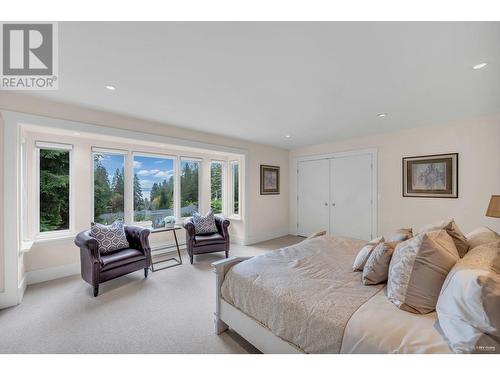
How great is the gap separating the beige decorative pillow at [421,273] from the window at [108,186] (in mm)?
4266

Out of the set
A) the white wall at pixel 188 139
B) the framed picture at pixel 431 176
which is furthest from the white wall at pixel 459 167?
the white wall at pixel 188 139

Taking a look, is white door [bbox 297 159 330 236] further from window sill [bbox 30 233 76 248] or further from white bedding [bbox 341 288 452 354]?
window sill [bbox 30 233 76 248]

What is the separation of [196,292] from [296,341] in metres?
1.69

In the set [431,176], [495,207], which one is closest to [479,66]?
[495,207]

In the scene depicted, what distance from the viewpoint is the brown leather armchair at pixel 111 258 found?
8.31 feet

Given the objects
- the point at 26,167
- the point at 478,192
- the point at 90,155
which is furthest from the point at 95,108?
the point at 478,192

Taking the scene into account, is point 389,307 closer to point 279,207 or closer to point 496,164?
point 496,164

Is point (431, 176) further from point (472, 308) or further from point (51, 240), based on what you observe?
point (51, 240)

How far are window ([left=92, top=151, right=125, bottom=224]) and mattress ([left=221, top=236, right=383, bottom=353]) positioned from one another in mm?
3077

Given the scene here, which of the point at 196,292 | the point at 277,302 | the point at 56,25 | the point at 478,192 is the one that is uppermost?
the point at 56,25

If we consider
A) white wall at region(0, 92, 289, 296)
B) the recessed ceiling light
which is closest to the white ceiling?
the recessed ceiling light

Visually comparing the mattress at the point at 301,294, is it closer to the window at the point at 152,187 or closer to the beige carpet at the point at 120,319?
the beige carpet at the point at 120,319

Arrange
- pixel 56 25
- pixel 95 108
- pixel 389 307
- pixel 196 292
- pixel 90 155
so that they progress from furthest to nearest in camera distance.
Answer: pixel 90 155, pixel 95 108, pixel 196 292, pixel 56 25, pixel 389 307

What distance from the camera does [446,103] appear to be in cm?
272
